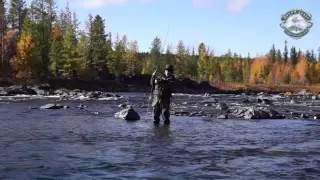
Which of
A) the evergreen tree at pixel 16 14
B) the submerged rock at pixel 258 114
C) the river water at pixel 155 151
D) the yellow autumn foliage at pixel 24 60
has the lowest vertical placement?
the river water at pixel 155 151

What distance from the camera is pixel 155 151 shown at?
14.5 meters

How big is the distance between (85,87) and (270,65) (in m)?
128

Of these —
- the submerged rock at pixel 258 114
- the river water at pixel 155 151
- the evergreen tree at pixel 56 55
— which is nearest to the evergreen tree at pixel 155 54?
the evergreen tree at pixel 56 55

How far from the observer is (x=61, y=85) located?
85062 mm

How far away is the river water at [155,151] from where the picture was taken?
36.5 feet

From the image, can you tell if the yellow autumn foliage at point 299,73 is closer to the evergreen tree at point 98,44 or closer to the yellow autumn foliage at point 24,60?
the evergreen tree at point 98,44

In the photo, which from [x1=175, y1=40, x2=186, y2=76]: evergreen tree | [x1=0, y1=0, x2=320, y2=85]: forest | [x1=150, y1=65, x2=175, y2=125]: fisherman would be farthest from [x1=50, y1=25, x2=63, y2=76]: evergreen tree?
[x1=150, y1=65, x2=175, y2=125]: fisherman

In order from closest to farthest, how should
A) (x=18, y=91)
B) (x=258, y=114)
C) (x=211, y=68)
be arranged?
(x=258, y=114), (x=18, y=91), (x=211, y=68)

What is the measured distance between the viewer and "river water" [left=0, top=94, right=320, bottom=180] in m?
11.1

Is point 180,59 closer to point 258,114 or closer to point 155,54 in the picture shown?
point 155,54

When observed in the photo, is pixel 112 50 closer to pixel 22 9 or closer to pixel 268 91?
pixel 22 9

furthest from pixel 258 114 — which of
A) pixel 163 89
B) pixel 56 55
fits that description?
pixel 56 55

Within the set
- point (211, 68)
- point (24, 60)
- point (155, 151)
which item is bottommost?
point (155, 151)

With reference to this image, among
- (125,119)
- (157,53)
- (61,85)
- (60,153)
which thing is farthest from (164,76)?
(157,53)
